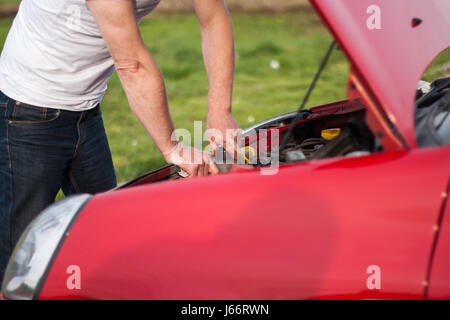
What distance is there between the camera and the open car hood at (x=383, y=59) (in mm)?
1366

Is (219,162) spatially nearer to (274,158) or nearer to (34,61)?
(274,158)

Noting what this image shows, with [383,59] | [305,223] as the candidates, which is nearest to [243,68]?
[383,59]

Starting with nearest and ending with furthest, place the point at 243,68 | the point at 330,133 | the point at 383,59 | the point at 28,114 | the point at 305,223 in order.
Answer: the point at 305,223 → the point at 383,59 → the point at 28,114 → the point at 330,133 → the point at 243,68

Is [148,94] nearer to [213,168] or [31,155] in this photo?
[213,168]

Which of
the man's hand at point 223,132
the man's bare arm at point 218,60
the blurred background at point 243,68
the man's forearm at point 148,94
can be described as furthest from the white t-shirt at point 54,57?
the blurred background at point 243,68

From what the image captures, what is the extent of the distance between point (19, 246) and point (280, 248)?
30.5 inches

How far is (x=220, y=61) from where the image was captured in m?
2.03

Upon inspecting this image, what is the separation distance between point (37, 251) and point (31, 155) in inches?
27.0

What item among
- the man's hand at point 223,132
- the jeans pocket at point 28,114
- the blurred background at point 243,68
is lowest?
the man's hand at point 223,132

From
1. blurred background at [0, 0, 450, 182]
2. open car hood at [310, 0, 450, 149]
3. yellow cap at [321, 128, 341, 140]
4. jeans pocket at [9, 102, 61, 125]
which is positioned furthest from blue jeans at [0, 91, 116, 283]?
blurred background at [0, 0, 450, 182]

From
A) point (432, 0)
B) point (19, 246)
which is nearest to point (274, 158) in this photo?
point (432, 0)

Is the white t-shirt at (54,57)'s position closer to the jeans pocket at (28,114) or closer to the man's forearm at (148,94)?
the jeans pocket at (28,114)

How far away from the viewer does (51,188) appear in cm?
218

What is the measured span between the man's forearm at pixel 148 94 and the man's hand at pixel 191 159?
0.10ft
